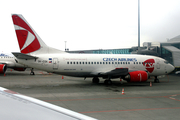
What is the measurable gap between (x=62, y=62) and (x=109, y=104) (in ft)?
26.5

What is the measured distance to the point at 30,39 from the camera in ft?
55.1

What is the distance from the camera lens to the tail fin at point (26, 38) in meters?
16.3

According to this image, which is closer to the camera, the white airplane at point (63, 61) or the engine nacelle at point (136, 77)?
the white airplane at point (63, 61)

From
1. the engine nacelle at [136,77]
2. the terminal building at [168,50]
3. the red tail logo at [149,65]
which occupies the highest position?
the terminal building at [168,50]

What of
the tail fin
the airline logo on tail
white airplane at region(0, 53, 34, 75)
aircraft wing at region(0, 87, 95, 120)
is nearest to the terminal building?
the tail fin

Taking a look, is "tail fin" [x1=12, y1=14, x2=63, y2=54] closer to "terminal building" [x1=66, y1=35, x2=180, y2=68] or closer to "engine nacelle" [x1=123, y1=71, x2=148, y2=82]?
"engine nacelle" [x1=123, y1=71, x2=148, y2=82]

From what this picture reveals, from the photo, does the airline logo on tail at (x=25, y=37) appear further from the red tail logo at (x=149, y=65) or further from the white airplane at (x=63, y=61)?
the red tail logo at (x=149, y=65)

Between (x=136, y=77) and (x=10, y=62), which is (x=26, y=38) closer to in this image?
(x=136, y=77)

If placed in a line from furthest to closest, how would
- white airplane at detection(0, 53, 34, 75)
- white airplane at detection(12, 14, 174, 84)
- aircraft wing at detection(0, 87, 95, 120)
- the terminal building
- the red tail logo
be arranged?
white airplane at detection(0, 53, 34, 75), the terminal building, the red tail logo, white airplane at detection(12, 14, 174, 84), aircraft wing at detection(0, 87, 95, 120)

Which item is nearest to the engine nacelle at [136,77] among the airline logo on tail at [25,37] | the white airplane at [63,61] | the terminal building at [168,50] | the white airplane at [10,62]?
the white airplane at [63,61]

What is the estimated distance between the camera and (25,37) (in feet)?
54.6

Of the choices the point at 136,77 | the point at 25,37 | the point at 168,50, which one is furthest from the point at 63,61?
the point at 168,50

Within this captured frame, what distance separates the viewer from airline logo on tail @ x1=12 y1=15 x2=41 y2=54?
53.7 feet

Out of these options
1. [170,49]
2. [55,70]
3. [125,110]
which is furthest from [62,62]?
[170,49]
